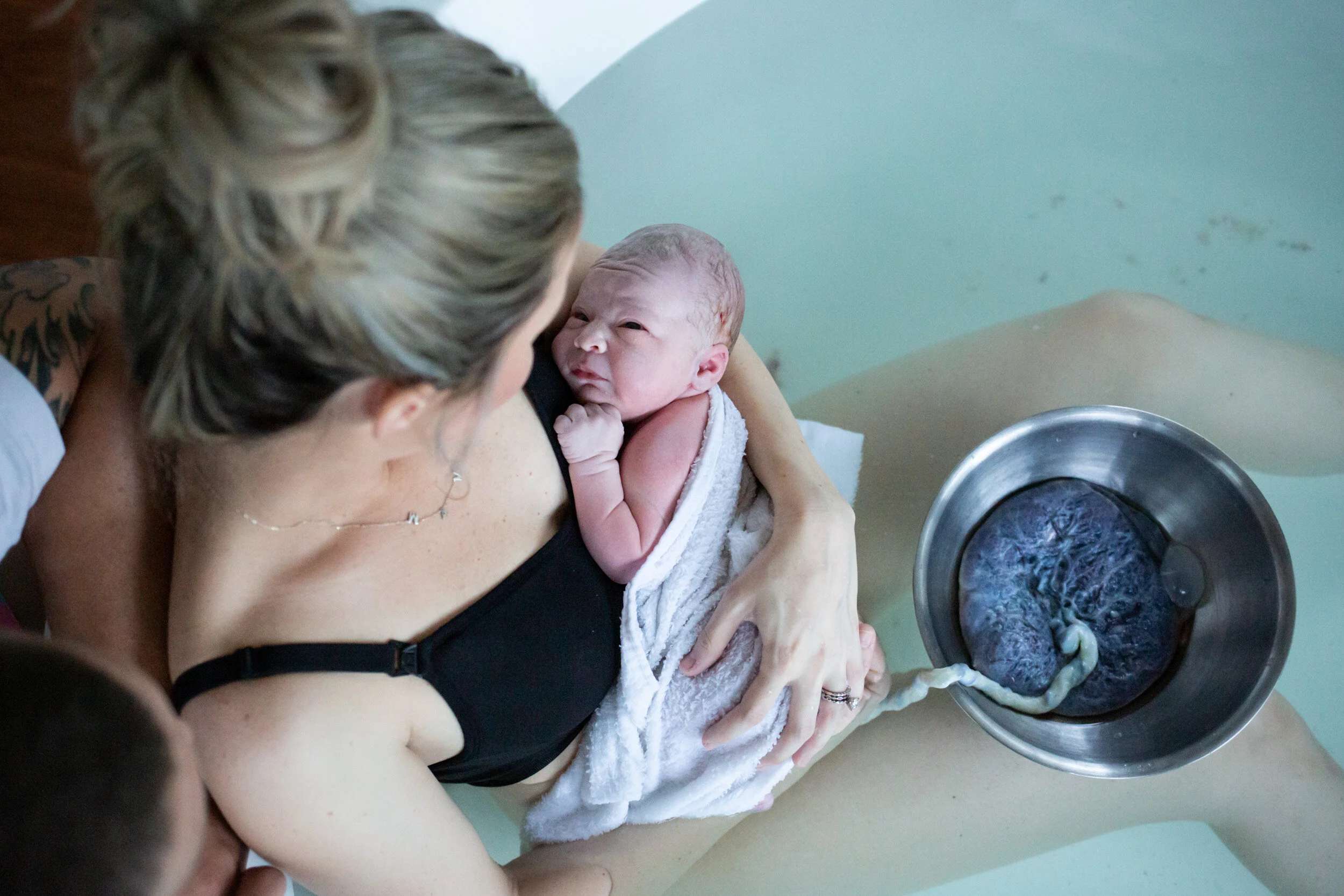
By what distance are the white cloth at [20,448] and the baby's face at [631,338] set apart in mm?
504

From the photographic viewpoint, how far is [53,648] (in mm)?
443

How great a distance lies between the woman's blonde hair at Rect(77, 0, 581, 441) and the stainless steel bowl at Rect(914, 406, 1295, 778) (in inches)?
28.7

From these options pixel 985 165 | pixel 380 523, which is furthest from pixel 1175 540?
pixel 380 523

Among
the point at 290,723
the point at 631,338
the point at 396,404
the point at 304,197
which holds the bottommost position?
the point at 290,723

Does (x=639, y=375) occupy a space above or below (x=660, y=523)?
above

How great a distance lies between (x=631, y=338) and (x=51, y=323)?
21.7 inches

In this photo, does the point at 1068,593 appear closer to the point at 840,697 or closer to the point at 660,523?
the point at 840,697

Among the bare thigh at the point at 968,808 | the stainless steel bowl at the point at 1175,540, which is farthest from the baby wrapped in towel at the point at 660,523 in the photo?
the stainless steel bowl at the point at 1175,540

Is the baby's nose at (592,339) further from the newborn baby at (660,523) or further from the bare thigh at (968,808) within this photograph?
the bare thigh at (968,808)

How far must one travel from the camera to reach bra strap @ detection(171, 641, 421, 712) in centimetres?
69

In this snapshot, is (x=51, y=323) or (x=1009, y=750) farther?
(x=1009, y=750)

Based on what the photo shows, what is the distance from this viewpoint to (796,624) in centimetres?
93

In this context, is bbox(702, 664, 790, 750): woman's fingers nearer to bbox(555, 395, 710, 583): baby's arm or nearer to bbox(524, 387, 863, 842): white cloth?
bbox(524, 387, 863, 842): white cloth

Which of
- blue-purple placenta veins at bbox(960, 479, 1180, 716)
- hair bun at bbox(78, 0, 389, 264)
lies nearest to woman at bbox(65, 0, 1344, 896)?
hair bun at bbox(78, 0, 389, 264)
